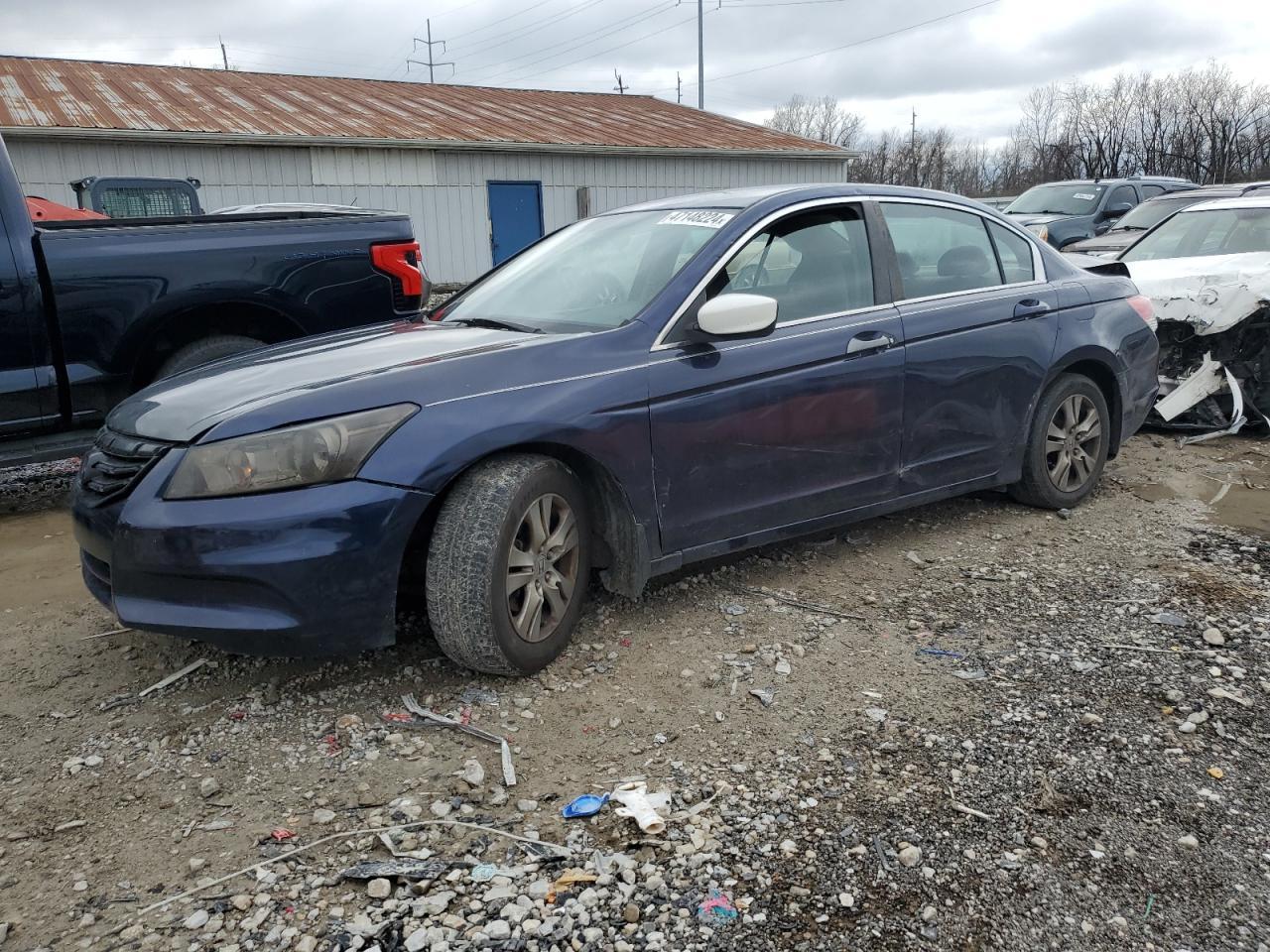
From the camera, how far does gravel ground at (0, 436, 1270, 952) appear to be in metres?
2.23

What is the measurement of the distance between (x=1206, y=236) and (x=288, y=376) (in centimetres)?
782

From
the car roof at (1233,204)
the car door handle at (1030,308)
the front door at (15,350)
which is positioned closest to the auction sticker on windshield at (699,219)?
the car door handle at (1030,308)

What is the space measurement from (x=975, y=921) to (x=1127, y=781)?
805 mm

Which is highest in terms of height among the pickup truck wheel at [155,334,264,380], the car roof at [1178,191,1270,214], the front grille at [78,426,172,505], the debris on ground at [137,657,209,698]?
the car roof at [1178,191,1270,214]

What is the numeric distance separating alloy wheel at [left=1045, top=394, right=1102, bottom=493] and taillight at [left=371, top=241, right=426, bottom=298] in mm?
3617

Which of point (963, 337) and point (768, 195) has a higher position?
point (768, 195)

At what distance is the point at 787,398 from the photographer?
149 inches

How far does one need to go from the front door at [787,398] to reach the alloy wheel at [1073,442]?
1246 mm

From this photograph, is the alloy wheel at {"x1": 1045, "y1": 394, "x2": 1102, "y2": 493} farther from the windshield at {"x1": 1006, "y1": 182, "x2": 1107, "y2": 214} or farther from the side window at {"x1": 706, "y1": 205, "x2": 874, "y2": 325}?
the windshield at {"x1": 1006, "y1": 182, "x2": 1107, "y2": 214}

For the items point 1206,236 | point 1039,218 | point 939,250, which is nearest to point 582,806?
point 939,250

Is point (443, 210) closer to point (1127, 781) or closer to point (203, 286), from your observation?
point (203, 286)

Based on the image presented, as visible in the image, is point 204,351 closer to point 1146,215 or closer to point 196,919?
point 196,919

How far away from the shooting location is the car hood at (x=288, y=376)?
3033mm

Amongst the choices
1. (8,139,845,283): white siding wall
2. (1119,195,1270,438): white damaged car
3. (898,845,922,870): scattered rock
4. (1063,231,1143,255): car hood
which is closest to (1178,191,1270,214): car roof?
(1119,195,1270,438): white damaged car
